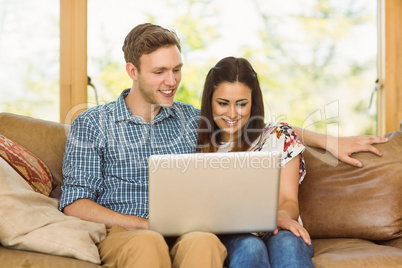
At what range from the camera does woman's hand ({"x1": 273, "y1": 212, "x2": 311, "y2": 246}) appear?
173 centimetres

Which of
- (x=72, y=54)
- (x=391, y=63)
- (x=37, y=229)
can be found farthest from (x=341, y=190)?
(x=72, y=54)

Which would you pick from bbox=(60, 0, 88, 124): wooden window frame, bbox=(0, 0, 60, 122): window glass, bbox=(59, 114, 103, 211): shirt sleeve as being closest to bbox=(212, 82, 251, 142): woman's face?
→ bbox=(59, 114, 103, 211): shirt sleeve

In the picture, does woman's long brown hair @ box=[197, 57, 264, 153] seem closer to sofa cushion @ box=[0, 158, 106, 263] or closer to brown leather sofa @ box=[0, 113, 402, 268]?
brown leather sofa @ box=[0, 113, 402, 268]

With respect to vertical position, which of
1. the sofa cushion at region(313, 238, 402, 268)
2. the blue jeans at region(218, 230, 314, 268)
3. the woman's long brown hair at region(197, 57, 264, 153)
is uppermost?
the woman's long brown hair at region(197, 57, 264, 153)

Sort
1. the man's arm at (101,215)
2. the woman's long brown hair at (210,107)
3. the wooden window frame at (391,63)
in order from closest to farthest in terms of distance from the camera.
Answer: the man's arm at (101,215) → the woman's long brown hair at (210,107) → the wooden window frame at (391,63)

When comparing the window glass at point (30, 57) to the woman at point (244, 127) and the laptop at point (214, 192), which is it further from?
the laptop at point (214, 192)

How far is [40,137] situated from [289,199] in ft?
3.61

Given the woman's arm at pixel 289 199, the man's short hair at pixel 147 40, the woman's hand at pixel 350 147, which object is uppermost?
the man's short hair at pixel 147 40

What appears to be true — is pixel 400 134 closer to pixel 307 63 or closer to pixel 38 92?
pixel 307 63

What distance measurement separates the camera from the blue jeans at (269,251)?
63.0 inches

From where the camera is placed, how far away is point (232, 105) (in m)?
2.09

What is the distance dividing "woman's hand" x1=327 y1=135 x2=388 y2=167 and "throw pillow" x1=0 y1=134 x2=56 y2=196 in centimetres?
119

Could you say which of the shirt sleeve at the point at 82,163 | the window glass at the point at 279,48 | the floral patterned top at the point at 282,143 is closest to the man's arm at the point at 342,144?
the floral patterned top at the point at 282,143

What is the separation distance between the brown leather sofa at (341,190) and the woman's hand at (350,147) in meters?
0.03
